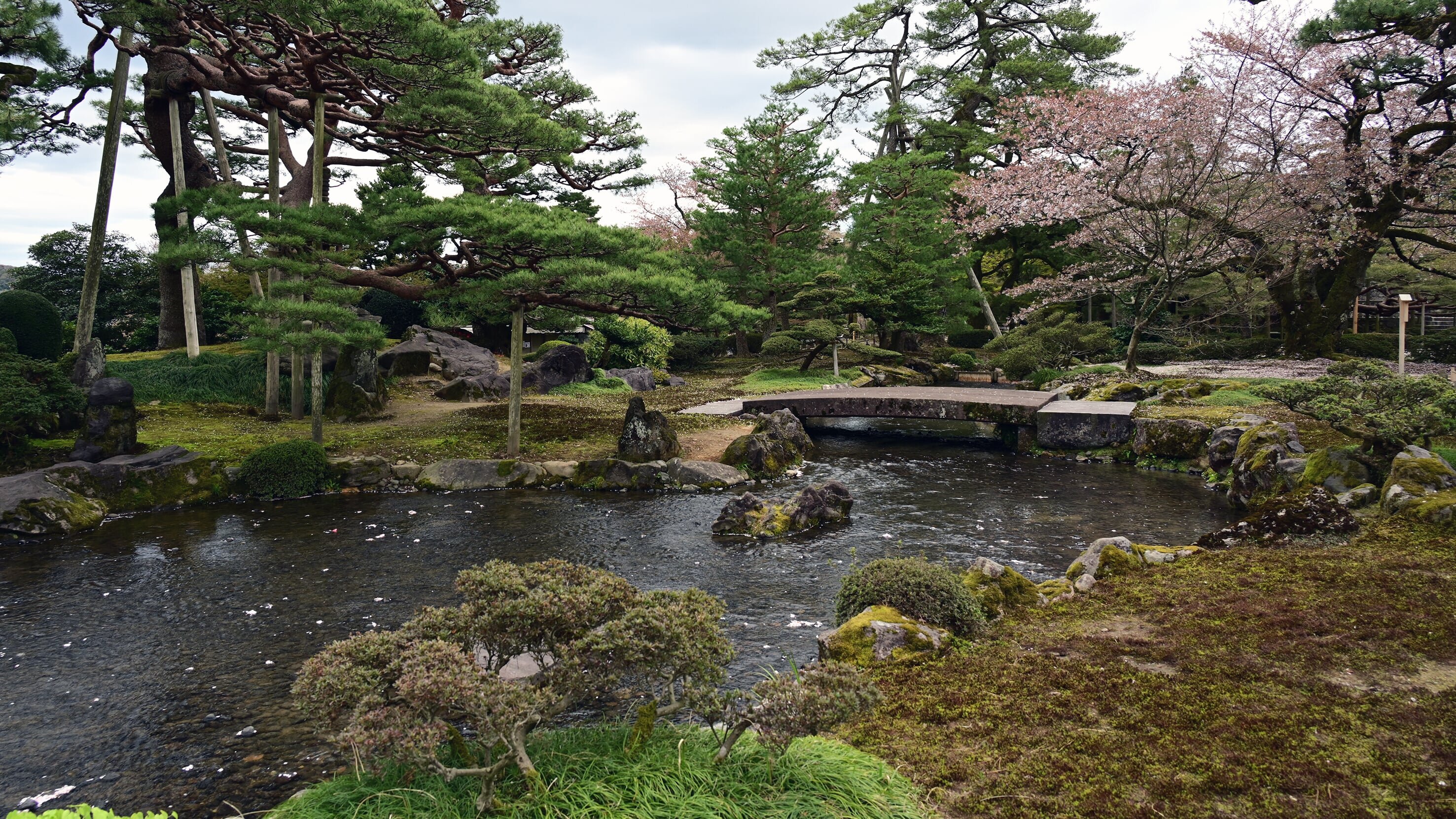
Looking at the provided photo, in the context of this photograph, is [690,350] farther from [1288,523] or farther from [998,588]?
[998,588]

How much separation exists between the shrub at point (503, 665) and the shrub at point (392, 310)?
26.9 meters

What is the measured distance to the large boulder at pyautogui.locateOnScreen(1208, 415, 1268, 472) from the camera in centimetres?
1212

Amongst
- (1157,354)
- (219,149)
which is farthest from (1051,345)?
(219,149)

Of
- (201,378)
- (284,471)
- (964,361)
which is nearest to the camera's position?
(284,471)

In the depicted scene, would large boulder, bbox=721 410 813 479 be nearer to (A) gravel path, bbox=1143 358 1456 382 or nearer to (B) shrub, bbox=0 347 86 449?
(B) shrub, bbox=0 347 86 449

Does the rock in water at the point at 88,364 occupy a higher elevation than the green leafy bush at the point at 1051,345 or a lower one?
lower

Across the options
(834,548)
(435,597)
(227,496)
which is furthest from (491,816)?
(227,496)

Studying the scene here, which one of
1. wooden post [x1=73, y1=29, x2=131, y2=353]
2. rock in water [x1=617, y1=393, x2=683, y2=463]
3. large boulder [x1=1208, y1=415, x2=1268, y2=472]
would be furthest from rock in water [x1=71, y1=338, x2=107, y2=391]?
large boulder [x1=1208, y1=415, x2=1268, y2=472]

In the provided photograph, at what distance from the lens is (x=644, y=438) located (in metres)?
13.4

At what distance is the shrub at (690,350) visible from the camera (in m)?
30.8

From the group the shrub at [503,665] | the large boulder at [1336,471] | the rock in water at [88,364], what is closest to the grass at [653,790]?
the shrub at [503,665]

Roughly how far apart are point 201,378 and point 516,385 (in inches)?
400

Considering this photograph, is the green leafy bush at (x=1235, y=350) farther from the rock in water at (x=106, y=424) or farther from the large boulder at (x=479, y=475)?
the rock in water at (x=106, y=424)

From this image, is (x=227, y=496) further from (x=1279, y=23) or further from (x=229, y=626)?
(x=1279, y=23)
